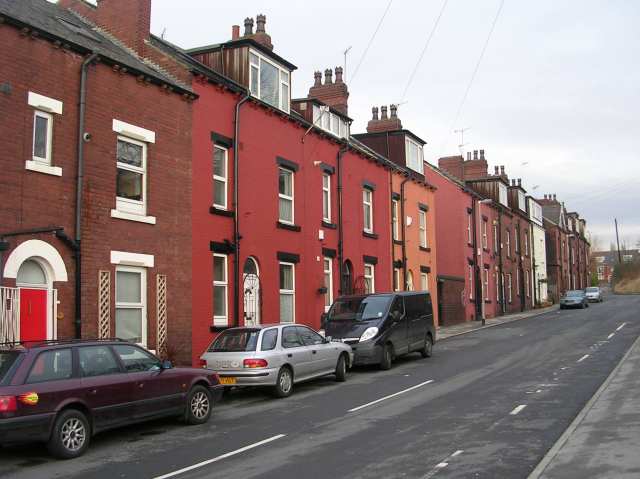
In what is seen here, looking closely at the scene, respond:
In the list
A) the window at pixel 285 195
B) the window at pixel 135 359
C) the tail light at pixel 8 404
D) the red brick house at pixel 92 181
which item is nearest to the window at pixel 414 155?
the window at pixel 285 195

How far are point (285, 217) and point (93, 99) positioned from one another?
331 inches

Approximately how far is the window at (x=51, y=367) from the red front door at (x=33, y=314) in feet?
12.1

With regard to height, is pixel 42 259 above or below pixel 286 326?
above

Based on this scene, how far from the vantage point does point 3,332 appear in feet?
39.3

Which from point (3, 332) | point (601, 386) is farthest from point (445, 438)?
point (3, 332)

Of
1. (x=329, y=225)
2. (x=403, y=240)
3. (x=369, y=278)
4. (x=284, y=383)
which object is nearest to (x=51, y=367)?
(x=284, y=383)

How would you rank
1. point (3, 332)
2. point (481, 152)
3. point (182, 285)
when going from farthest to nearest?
1. point (481, 152)
2. point (182, 285)
3. point (3, 332)

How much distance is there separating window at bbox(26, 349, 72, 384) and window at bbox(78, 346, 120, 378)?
0.22 meters

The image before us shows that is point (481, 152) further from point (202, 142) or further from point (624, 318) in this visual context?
point (202, 142)

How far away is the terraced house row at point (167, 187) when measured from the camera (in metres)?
13.1

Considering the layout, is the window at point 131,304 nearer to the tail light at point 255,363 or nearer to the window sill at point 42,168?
the window sill at point 42,168

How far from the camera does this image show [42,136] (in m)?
13.5

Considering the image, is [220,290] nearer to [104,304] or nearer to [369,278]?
[104,304]

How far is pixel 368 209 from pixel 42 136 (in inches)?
654
